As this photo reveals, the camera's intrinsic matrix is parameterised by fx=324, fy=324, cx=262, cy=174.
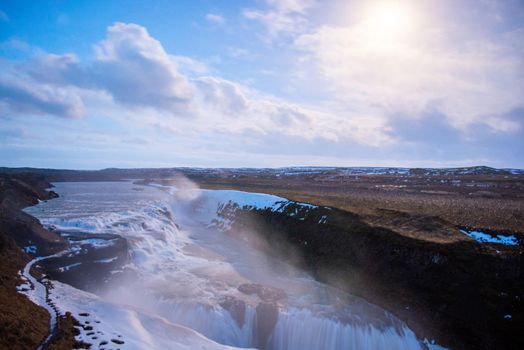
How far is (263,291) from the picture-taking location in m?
22.7

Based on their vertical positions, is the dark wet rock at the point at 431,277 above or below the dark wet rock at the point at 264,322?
above

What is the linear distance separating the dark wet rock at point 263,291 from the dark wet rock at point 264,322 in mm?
1505

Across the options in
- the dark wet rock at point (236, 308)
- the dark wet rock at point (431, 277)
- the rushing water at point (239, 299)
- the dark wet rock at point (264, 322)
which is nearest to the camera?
the dark wet rock at point (431, 277)

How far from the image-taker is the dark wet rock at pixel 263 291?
71.4ft

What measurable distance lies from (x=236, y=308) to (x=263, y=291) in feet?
10.3

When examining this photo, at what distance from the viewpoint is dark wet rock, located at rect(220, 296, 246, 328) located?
760 inches

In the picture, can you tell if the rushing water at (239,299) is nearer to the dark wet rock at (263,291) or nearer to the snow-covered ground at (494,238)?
the dark wet rock at (263,291)

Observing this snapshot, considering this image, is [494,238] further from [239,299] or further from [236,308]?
[236,308]

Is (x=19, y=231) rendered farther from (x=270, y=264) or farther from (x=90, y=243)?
(x=270, y=264)

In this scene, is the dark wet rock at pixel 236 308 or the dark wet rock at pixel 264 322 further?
the dark wet rock at pixel 236 308

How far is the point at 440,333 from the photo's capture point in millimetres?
17922

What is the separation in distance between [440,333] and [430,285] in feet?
9.85

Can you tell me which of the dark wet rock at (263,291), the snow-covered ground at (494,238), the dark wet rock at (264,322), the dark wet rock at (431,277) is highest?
the snow-covered ground at (494,238)

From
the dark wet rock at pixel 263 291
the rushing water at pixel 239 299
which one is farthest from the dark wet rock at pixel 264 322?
the dark wet rock at pixel 263 291
